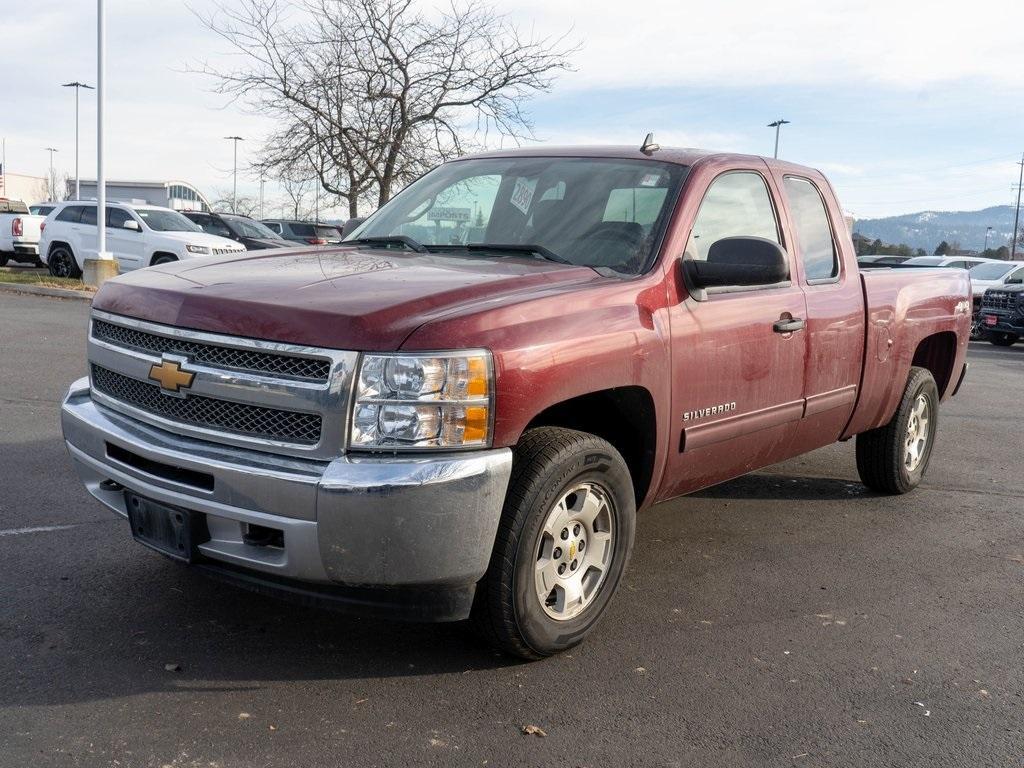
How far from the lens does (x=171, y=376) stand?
11.1ft

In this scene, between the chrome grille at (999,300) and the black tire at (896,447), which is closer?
the black tire at (896,447)

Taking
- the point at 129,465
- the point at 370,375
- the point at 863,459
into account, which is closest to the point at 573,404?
the point at 370,375

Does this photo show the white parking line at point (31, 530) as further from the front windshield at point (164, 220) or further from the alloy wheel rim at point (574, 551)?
the front windshield at point (164, 220)

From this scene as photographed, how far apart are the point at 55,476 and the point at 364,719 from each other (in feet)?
10.9

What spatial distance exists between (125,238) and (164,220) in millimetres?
853

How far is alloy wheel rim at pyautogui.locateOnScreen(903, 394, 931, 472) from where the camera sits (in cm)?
615

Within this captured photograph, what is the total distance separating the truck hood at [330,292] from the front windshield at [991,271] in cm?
2132

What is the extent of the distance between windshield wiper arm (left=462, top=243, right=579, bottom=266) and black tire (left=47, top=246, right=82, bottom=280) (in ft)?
59.2

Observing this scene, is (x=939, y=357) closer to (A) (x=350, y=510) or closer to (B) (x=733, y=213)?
(B) (x=733, y=213)

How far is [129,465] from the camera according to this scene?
3.54 meters

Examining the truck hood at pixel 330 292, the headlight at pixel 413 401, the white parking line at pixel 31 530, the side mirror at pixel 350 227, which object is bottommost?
the white parking line at pixel 31 530

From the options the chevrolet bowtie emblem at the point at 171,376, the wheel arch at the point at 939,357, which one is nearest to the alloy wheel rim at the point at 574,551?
the chevrolet bowtie emblem at the point at 171,376

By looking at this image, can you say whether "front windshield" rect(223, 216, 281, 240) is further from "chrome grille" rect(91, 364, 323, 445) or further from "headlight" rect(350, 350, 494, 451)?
"headlight" rect(350, 350, 494, 451)

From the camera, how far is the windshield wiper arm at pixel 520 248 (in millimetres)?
4129
